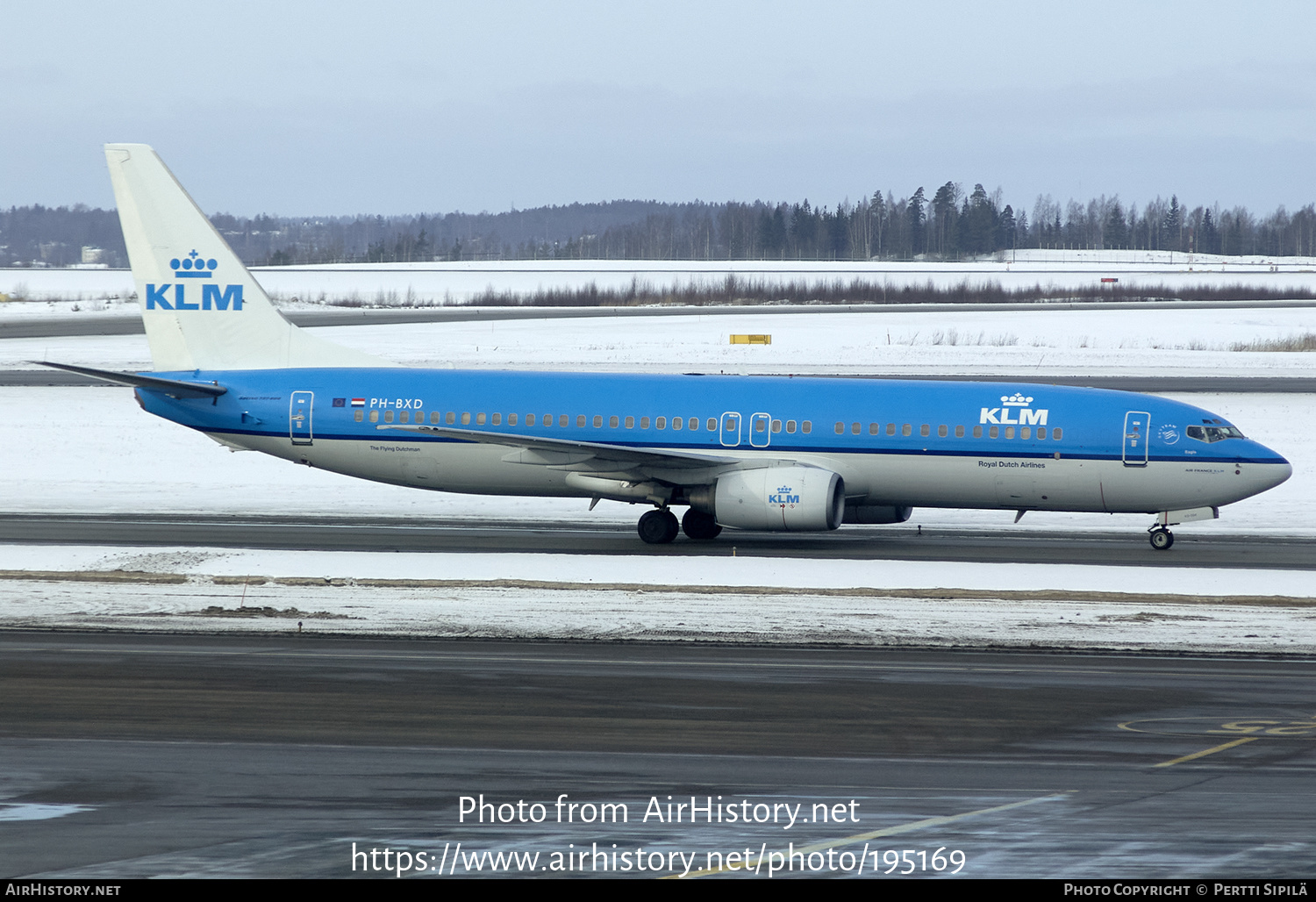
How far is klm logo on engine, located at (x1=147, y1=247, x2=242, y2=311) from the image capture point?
31922 mm

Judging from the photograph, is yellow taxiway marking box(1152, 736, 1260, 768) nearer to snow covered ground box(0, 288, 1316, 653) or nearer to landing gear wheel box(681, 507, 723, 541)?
snow covered ground box(0, 288, 1316, 653)

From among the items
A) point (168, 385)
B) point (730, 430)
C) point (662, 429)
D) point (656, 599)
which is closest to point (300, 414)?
point (168, 385)

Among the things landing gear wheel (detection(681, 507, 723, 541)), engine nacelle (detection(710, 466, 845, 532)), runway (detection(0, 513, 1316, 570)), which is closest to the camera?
engine nacelle (detection(710, 466, 845, 532))

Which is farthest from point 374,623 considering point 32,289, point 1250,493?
point 32,289

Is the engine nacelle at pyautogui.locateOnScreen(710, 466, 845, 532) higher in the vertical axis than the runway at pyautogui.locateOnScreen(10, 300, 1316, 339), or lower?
lower

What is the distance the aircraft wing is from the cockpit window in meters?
9.35

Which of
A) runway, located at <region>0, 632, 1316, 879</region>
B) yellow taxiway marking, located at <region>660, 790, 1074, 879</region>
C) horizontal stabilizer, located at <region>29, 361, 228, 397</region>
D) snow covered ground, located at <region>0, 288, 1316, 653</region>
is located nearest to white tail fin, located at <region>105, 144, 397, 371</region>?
horizontal stabilizer, located at <region>29, 361, 228, 397</region>

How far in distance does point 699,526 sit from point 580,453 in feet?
11.0

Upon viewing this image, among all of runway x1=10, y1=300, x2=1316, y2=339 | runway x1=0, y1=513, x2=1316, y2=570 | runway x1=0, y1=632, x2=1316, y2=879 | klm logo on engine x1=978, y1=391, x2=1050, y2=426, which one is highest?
runway x1=10, y1=300, x2=1316, y2=339

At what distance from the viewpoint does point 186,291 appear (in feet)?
105

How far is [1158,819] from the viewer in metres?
11.2

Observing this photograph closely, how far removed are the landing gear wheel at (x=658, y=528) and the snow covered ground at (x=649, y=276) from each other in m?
74.6

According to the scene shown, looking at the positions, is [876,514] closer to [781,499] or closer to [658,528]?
[781,499]

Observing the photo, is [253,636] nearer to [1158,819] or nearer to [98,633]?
[98,633]
